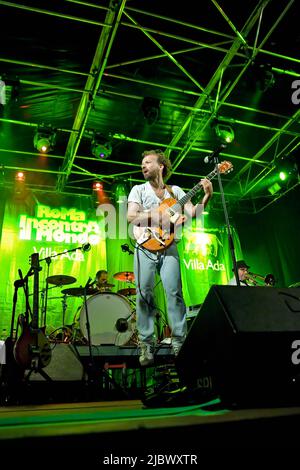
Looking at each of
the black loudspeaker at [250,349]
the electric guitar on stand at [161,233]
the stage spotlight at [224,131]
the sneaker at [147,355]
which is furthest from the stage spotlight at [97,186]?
the black loudspeaker at [250,349]

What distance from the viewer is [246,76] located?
6.83 metres

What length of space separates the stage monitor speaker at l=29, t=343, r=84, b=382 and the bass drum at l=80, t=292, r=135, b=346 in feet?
4.76

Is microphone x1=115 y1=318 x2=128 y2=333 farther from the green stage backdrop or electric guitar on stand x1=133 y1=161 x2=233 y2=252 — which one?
the green stage backdrop

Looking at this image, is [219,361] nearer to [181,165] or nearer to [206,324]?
[206,324]

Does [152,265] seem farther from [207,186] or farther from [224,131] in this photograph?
[224,131]

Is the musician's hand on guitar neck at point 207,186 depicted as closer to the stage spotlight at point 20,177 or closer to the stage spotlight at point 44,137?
the stage spotlight at point 44,137

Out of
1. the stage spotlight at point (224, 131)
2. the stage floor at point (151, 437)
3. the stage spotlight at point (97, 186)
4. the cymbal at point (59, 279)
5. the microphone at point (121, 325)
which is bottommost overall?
the stage floor at point (151, 437)

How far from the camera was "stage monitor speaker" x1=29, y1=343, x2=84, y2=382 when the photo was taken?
13.7ft

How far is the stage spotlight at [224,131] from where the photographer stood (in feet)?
25.1

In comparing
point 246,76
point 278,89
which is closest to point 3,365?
point 246,76

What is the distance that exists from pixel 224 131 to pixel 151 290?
5435 millimetres

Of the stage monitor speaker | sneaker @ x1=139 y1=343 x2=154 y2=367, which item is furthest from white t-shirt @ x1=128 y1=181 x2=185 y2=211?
the stage monitor speaker

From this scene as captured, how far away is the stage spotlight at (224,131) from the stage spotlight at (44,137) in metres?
3.64

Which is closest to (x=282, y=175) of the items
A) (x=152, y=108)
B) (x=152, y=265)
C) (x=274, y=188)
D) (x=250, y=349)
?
(x=274, y=188)
